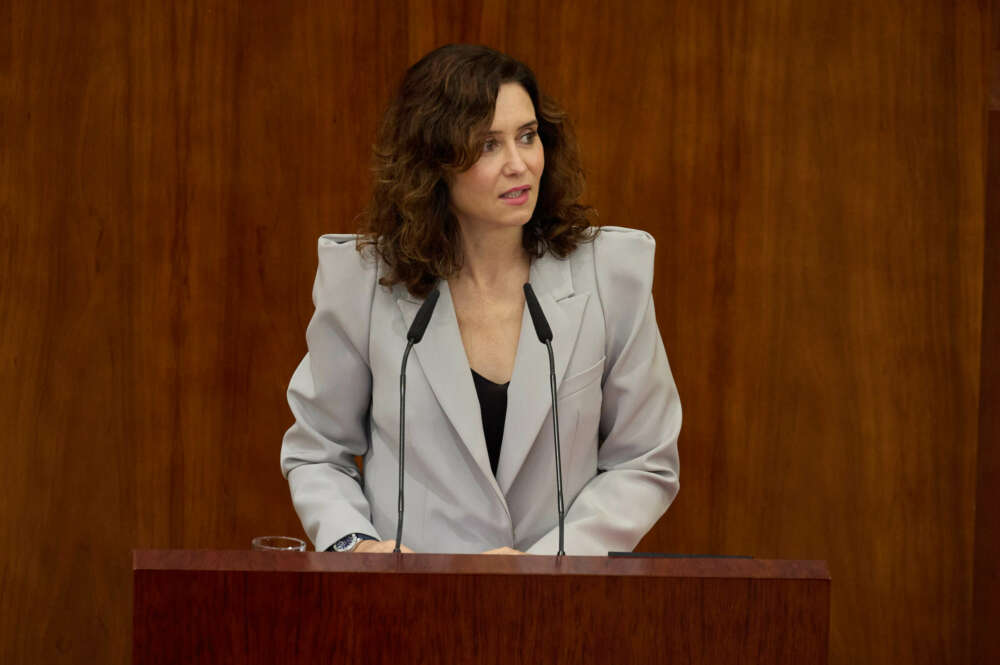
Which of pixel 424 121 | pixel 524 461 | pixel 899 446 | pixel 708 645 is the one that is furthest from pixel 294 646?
pixel 899 446

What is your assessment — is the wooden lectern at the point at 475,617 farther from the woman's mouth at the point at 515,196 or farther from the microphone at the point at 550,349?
the woman's mouth at the point at 515,196

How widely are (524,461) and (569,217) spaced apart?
17.0 inches

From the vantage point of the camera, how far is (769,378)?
3193 mm

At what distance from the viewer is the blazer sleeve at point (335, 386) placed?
7.13ft

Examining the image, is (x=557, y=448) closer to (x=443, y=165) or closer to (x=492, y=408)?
(x=492, y=408)

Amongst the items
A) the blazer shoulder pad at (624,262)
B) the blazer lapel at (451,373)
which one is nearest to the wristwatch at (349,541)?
the blazer lapel at (451,373)

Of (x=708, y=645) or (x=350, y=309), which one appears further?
(x=350, y=309)

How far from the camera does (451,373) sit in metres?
2.10

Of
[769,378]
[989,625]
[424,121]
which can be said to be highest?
[424,121]

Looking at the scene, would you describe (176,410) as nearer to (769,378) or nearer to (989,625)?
(769,378)

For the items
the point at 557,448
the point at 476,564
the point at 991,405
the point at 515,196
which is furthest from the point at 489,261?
the point at 991,405

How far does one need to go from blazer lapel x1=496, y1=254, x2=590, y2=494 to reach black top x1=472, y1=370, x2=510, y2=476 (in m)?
0.02

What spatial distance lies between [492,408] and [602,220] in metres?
1.14

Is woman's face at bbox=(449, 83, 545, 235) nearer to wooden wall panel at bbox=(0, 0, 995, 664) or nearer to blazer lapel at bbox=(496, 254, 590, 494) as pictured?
blazer lapel at bbox=(496, 254, 590, 494)
